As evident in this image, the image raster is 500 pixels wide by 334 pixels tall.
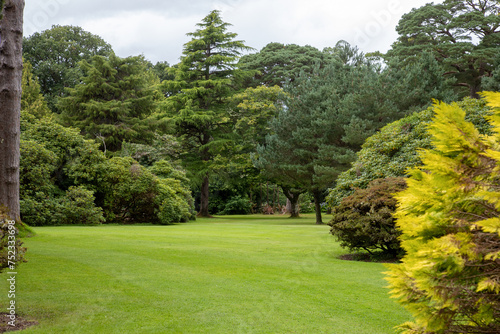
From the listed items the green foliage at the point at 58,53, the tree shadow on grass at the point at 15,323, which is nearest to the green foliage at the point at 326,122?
the tree shadow on grass at the point at 15,323

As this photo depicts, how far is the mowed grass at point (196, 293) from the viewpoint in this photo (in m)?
4.67

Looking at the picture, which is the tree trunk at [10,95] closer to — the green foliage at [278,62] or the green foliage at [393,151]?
the green foliage at [393,151]

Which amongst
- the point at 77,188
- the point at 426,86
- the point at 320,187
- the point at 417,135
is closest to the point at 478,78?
the point at 426,86

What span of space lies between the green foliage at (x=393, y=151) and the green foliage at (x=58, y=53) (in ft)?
116

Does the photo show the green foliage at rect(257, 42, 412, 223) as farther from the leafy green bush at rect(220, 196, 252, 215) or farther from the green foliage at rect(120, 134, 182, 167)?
the leafy green bush at rect(220, 196, 252, 215)

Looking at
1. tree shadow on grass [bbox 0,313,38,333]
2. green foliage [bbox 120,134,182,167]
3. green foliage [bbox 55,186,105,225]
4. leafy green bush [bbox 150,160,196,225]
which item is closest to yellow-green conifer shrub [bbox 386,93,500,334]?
tree shadow on grass [bbox 0,313,38,333]

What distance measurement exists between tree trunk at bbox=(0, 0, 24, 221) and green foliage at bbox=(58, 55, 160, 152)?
20.9 metres

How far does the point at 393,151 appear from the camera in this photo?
43.9 feet

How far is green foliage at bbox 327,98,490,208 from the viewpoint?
12000mm

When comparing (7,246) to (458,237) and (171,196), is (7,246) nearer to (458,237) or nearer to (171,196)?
(458,237)

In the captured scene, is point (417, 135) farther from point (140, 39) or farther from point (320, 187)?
point (320, 187)

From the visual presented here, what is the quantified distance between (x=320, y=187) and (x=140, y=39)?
1478 centimetres

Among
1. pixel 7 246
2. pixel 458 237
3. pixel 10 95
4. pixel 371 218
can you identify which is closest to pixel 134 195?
pixel 10 95

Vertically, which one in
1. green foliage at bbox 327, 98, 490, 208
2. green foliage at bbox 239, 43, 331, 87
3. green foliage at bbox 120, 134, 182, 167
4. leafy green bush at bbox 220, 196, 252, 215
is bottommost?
leafy green bush at bbox 220, 196, 252, 215
